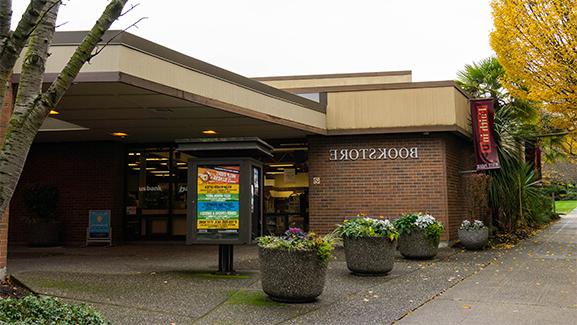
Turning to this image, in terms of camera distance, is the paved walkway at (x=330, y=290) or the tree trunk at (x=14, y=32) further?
the paved walkway at (x=330, y=290)

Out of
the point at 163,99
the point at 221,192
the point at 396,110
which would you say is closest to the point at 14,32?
the point at 221,192

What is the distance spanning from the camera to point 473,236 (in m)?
13.5

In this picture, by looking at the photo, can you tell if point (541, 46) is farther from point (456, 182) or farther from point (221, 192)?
point (221, 192)

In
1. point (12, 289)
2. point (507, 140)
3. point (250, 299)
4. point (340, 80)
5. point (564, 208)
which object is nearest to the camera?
point (250, 299)

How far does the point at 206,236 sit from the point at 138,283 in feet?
4.24

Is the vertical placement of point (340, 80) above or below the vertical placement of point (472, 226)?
above

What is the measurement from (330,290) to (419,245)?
164 inches

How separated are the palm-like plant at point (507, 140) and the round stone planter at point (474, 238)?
246 cm

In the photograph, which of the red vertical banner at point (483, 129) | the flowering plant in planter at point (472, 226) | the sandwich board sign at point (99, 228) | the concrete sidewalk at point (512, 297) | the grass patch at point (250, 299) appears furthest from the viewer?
the sandwich board sign at point (99, 228)

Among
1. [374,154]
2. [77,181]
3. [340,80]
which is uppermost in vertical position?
[340,80]

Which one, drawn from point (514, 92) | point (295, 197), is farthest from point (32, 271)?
point (514, 92)

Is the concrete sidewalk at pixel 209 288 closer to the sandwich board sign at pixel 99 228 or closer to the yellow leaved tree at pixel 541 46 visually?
the sandwich board sign at pixel 99 228

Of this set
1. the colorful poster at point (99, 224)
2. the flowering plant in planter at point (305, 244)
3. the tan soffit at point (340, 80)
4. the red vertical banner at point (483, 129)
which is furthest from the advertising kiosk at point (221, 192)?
the tan soffit at point (340, 80)

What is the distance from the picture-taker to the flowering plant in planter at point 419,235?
11547mm
